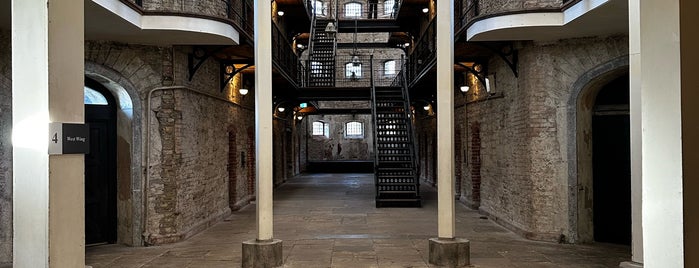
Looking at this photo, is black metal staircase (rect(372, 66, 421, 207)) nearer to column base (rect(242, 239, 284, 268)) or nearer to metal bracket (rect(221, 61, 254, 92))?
metal bracket (rect(221, 61, 254, 92))

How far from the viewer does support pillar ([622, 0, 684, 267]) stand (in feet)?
4.92

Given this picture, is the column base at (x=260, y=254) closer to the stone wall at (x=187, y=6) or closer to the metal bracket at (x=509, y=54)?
the stone wall at (x=187, y=6)

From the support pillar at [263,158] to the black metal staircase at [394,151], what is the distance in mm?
5874

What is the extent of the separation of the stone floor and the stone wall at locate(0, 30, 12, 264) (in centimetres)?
108

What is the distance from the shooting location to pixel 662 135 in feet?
5.09

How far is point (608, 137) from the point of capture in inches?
303

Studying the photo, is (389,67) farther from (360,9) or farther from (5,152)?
(5,152)

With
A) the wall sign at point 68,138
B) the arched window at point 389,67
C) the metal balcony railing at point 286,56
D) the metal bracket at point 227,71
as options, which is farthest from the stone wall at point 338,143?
the wall sign at point 68,138

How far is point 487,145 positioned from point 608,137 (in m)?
2.81

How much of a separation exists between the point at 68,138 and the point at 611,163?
25.5 ft

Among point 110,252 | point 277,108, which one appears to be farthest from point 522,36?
point 277,108

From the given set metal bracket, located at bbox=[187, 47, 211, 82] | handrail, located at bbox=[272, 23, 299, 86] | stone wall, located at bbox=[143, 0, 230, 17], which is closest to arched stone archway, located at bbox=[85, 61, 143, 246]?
metal bracket, located at bbox=[187, 47, 211, 82]

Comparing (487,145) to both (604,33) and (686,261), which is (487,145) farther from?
(686,261)

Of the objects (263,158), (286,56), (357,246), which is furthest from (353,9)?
(263,158)
